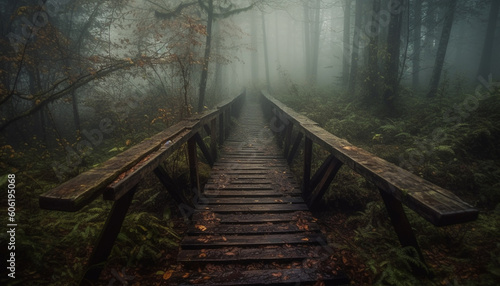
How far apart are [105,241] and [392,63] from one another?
9873 mm

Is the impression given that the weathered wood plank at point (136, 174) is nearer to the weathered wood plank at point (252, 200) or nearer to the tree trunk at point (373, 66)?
the weathered wood plank at point (252, 200)

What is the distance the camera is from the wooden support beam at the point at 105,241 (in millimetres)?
2008

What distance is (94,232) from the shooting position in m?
2.84

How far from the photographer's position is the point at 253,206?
12.7ft

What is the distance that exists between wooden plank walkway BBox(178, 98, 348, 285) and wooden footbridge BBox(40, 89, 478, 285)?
0.04 ft

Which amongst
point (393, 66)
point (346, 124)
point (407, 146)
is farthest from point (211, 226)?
point (393, 66)

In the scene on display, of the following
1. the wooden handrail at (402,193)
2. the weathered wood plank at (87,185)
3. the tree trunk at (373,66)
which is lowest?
the wooden handrail at (402,193)

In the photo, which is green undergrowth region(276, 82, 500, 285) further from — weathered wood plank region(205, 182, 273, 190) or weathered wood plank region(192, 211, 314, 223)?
weathered wood plank region(205, 182, 273, 190)

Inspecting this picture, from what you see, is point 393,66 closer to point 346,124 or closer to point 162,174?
point 346,124

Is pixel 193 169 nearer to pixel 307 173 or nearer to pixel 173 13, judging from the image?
pixel 307 173

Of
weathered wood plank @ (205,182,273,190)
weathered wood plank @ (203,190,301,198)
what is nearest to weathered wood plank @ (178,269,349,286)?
weathered wood plank @ (203,190,301,198)

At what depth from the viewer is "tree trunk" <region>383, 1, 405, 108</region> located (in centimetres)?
830

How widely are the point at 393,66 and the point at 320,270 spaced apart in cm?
855

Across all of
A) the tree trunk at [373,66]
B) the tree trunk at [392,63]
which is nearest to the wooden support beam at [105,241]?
the tree trunk at [392,63]
